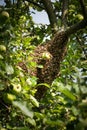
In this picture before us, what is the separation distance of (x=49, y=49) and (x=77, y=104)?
10.7 ft

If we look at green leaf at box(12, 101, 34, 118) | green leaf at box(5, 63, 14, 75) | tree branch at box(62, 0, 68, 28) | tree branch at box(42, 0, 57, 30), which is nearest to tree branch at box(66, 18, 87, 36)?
tree branch at box(62, 0, 68, 28)

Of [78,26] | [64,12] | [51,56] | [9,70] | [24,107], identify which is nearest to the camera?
[24,107]

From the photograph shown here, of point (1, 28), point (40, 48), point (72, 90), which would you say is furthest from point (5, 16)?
point (40, 48)

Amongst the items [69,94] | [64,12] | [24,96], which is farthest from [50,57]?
[69,94]

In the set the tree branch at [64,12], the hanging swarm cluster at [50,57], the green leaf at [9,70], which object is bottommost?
the green leaf at [9,70]

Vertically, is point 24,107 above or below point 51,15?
below

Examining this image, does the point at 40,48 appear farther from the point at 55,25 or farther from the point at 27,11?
the point at 27,11

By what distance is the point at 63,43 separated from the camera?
207 inches

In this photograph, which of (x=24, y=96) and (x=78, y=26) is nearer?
(x=24, y=96)

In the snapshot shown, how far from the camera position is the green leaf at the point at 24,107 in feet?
7.54

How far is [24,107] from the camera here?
2.33 metres

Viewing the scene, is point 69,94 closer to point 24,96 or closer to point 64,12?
point 24,96

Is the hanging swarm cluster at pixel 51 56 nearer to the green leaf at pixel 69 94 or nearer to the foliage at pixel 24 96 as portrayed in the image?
the foliage at pixel 24 96

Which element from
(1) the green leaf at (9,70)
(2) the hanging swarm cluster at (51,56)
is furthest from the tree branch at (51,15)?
(1) the green leaf at (9,70)
